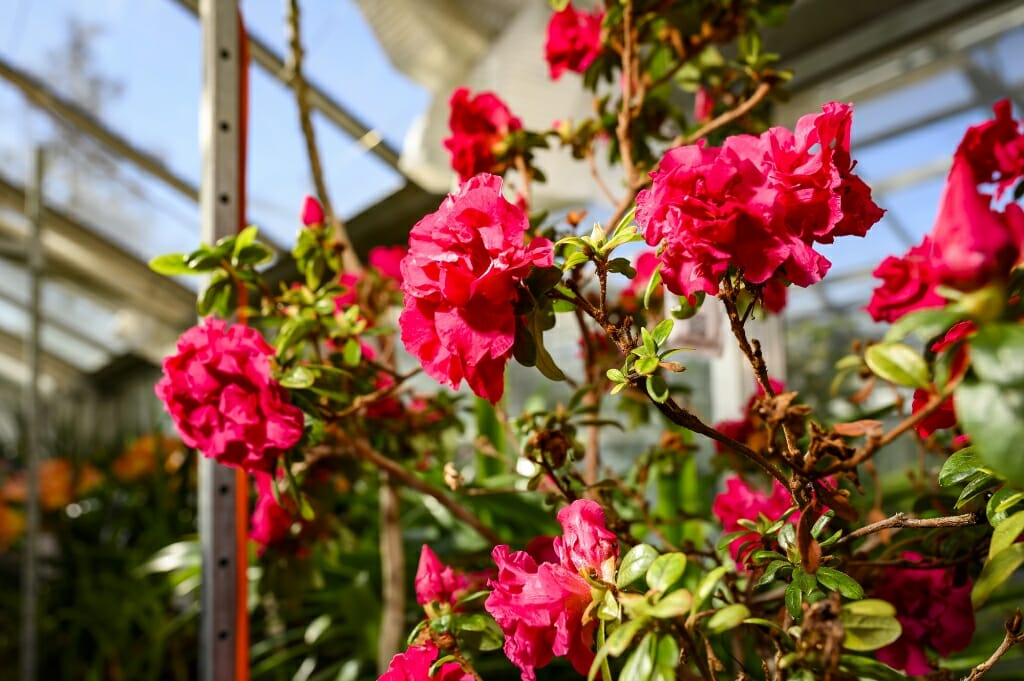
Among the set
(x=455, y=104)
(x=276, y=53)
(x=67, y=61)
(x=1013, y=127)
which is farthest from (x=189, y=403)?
(x=67, y=61)

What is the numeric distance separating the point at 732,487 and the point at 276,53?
6.27ft

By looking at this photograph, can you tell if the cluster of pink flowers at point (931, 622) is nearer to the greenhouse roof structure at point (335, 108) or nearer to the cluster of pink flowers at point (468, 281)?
the cluster of pink flowers at point (468, 281)

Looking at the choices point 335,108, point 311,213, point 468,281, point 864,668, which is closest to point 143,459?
point 335,108

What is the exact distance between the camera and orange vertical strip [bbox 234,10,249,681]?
2.27 feet

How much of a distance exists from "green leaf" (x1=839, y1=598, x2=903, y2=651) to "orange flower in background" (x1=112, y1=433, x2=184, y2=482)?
6.02 ft

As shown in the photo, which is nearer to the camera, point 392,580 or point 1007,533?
point 1007,533

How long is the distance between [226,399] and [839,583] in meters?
0.40

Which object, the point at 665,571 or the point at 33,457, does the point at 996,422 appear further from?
the point at 33,457

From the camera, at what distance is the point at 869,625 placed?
0.26 m

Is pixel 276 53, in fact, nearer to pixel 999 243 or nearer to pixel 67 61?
pixel 67 61

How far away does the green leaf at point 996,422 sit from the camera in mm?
214

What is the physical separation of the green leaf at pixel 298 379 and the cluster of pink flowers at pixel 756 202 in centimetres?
29

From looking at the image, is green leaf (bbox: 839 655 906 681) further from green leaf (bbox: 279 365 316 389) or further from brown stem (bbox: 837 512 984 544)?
green leaf (bbox: 279 365 316 389)

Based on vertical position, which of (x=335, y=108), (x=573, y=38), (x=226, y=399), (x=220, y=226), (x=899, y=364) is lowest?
(x=899, y=364)
